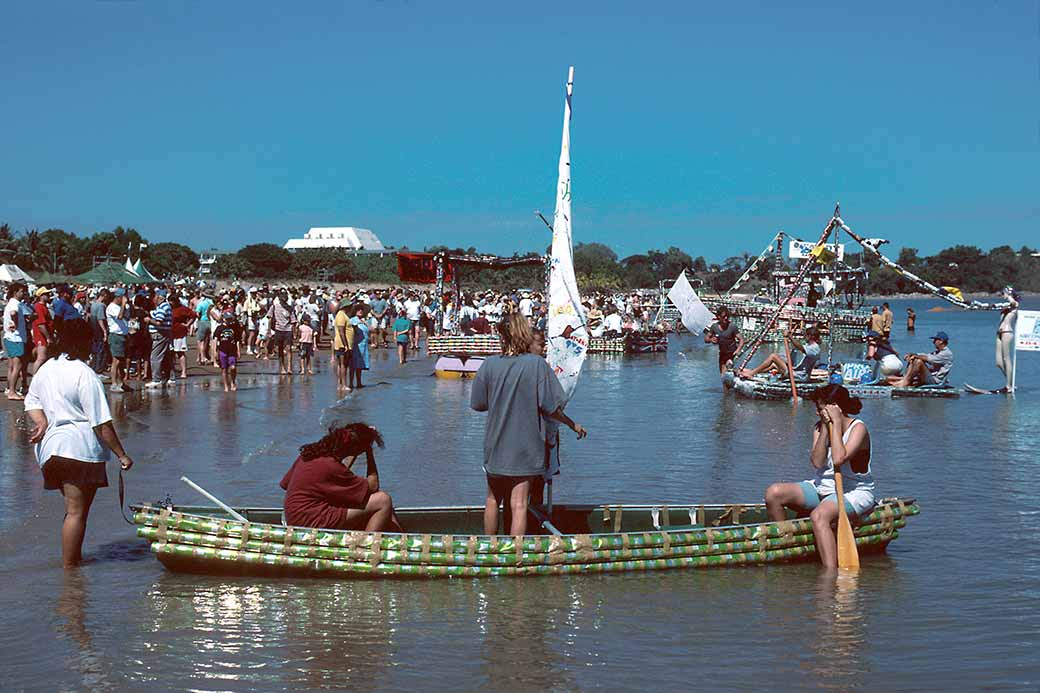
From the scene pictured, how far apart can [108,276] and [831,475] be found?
38.9 meters

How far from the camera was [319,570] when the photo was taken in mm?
8078

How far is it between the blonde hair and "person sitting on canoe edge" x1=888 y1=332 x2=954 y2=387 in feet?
52.1

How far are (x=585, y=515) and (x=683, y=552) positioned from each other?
1.18 metres

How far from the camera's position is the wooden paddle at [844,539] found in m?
8.69

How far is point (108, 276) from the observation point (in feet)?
142

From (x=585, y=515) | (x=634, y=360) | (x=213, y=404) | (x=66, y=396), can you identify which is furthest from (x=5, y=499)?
(x=634, y=360)

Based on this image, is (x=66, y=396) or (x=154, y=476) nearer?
(x=66, y=396)

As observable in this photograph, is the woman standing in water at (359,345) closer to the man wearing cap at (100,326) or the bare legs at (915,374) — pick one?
the man wearing cap at (100,326)

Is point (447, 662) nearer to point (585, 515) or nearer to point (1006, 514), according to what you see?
point (585, 515)

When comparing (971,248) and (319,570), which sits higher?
(971,248)

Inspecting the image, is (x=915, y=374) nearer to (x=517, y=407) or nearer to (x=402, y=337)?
(x=402, y=337)

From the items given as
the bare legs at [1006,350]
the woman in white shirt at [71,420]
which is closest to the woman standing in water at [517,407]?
the woman in white shirt at [71,420]

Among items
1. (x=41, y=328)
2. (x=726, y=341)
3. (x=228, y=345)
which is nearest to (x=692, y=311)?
(x=726, y=341)

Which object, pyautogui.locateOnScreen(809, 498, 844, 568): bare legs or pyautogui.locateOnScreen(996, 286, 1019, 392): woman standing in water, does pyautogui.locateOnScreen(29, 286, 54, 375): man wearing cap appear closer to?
pyautogui.locateOnScreen(809, 498, 844, 568): bare legs
